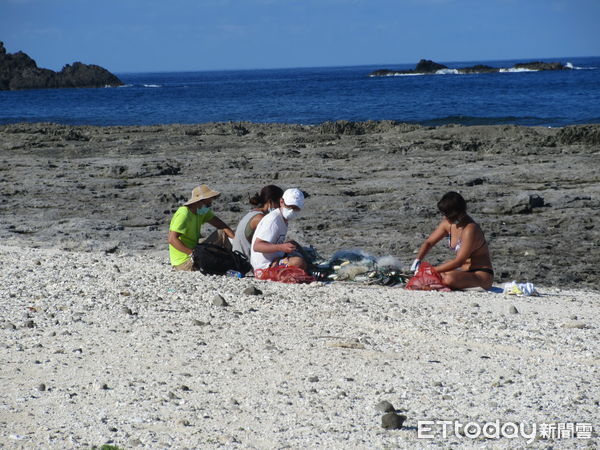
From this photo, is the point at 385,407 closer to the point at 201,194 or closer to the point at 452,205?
the point at 452,205

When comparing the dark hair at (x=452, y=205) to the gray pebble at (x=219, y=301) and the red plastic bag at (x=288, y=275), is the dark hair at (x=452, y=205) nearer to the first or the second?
the red plastic bag at (x=288, y=275)

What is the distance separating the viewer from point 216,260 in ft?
28.8

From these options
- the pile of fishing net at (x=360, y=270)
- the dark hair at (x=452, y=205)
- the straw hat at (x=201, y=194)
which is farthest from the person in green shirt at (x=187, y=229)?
the dark hair at (x=452, y=205)

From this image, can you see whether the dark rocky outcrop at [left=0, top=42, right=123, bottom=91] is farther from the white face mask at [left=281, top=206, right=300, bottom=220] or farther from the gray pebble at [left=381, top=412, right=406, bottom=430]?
the gray pebble at [left=381, top=412, right=406, bottom=430]

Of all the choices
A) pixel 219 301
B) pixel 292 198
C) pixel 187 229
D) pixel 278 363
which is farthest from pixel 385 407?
pixel 187 229

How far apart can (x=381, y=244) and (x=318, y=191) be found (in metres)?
3.68

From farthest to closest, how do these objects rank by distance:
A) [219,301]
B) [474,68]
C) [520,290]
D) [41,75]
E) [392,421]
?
[474,68], [41,75], [520,290], [219,301], [392,421]

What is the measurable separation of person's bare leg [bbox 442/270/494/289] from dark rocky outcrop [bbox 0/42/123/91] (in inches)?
3382

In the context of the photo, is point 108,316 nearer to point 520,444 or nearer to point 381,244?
point 520,444

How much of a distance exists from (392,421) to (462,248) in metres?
3.78

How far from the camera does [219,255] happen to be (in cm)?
881

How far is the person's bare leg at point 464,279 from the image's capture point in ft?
27.8

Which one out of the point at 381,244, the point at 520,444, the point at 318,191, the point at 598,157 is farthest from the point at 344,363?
the point at 598,157

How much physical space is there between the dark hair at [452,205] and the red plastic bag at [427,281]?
0.63m
